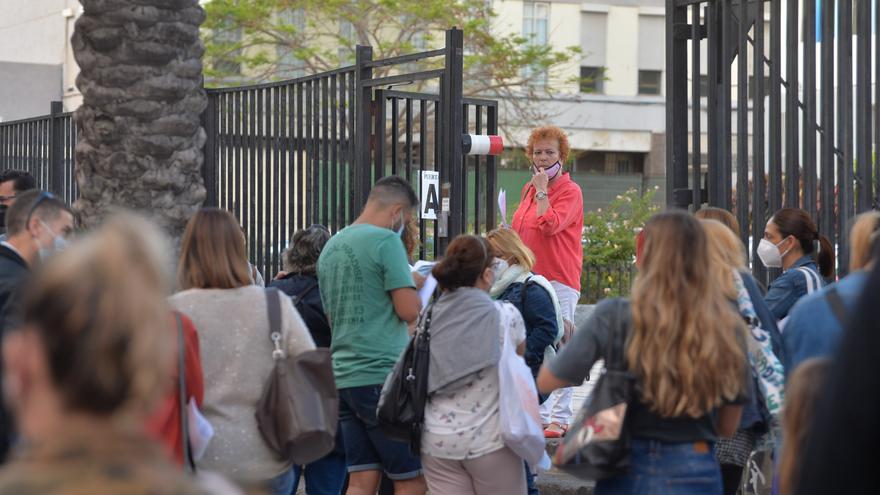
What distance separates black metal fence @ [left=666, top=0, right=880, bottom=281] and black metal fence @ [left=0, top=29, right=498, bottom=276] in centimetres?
145

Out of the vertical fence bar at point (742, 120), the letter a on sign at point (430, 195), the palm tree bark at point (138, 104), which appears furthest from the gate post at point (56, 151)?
the vertical fence bar at point (742, 120)

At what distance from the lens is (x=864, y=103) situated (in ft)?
23.3

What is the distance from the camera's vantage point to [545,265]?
8625mm

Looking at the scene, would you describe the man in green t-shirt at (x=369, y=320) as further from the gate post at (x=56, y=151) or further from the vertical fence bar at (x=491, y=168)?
the gate post at (x=56, y=151)

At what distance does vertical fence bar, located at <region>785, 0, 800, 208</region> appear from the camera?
7395 millimetres

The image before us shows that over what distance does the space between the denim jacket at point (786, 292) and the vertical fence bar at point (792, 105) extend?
1.08 meters

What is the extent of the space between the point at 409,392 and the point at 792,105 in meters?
3.16

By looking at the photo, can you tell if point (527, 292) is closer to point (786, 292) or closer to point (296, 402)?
point (786, 292)

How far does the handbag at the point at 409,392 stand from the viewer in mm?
5773

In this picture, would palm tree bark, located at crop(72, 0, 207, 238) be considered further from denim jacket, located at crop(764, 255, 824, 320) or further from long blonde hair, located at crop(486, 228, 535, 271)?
denim jacket, located at crop(764, 255, 824, 320)

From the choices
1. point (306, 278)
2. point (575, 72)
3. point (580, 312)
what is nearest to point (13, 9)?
point (575, 72)

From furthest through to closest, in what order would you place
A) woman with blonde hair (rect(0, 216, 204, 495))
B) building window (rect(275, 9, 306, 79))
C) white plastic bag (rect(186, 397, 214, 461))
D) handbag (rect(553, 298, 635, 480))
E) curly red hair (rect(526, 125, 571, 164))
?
1. building window (rect(275, 9, 306, 79))
2. curly red hair (rect(526, 125, 571, 164))
3. white plastic bag (rect(186, 397, 214, 461))
4. handbag (rect(553, 298, 635, 480))
5. woman with blonde hair (rect(0, 216, 204, 495))

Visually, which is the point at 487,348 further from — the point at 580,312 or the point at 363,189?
the point at 580,312

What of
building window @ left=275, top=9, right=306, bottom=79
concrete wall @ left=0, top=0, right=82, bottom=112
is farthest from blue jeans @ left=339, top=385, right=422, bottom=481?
concrete wall @ left=0, top=0, right=82, bottom=112
